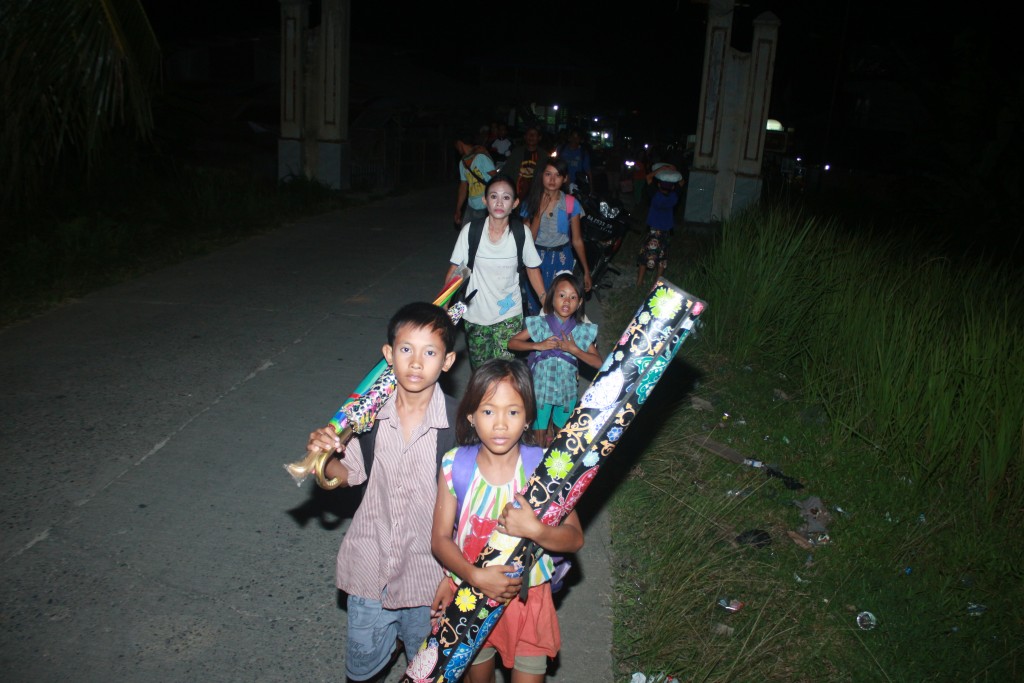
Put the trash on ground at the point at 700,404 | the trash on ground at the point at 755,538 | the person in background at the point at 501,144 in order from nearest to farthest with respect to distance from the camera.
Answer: the trash on ground at the point at 755,538 < the trash on ground at the point at 700,404 < the person in background at the point at 501,144

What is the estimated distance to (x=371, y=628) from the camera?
282 centimetres

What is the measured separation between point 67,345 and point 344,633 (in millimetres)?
4638

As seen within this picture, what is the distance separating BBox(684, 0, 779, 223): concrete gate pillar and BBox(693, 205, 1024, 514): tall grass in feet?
19.8

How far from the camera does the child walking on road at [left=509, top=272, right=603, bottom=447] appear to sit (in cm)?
461

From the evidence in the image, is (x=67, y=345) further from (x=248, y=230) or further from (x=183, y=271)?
(x=248, y=230)

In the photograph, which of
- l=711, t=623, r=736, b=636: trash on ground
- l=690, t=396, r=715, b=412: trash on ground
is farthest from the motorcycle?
l=711, t=623, r=736, b=636: trash on ground

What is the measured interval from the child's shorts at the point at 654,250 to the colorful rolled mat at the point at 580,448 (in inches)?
300

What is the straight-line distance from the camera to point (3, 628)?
3.47 meters

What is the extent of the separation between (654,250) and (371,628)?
7.52m

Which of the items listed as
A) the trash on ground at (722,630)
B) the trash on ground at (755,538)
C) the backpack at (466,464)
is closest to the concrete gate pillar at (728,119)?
the trash on ground at (755,538)

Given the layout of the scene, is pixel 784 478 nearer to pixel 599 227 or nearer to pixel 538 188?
pixel 538 188

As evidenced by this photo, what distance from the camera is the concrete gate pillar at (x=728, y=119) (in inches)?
582

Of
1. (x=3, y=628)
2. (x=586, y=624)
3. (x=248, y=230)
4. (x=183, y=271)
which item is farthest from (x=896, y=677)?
(x=248, y=230)

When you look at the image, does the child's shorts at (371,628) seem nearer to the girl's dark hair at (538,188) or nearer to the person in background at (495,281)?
the person in background at (495,281)
